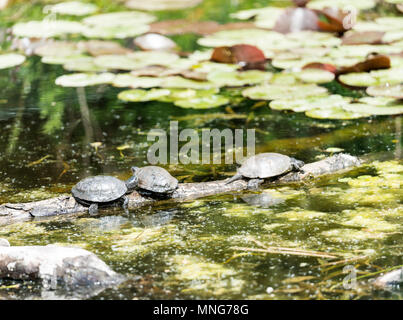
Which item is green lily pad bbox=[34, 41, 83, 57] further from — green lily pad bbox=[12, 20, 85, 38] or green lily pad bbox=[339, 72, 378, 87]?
green lily pad bbox=[339, 72, 378, 87]

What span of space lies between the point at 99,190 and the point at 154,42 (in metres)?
4.89

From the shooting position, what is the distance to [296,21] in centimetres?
935

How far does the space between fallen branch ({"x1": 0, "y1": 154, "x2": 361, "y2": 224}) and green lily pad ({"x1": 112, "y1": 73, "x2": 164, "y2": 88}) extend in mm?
2813

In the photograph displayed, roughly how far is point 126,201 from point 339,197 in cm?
151

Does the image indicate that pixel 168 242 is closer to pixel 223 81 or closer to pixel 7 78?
pixel 223 81

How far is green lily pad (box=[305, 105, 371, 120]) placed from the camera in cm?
622

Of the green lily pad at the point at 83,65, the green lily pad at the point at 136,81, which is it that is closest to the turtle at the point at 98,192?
the green lily pad at the point at 136,81

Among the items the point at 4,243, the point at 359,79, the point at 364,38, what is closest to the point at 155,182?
the point at 4,243

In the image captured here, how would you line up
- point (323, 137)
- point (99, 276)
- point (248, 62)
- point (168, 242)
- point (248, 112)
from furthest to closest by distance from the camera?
1. point (248, 62)
2. point (248, 112)
3. point (323, 137)
4. point (168, 242)
5. point (99, 276)

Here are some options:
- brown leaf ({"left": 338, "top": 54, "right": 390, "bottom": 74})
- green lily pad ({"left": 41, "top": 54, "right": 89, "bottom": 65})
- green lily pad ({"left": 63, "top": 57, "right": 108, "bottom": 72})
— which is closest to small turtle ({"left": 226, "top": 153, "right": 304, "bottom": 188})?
brown leaf ({"left": 338, "top": 54, "right": 390, "bottom": 74})

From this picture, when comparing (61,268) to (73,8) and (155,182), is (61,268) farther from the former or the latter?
(73,8)

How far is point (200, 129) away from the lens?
625 cm
